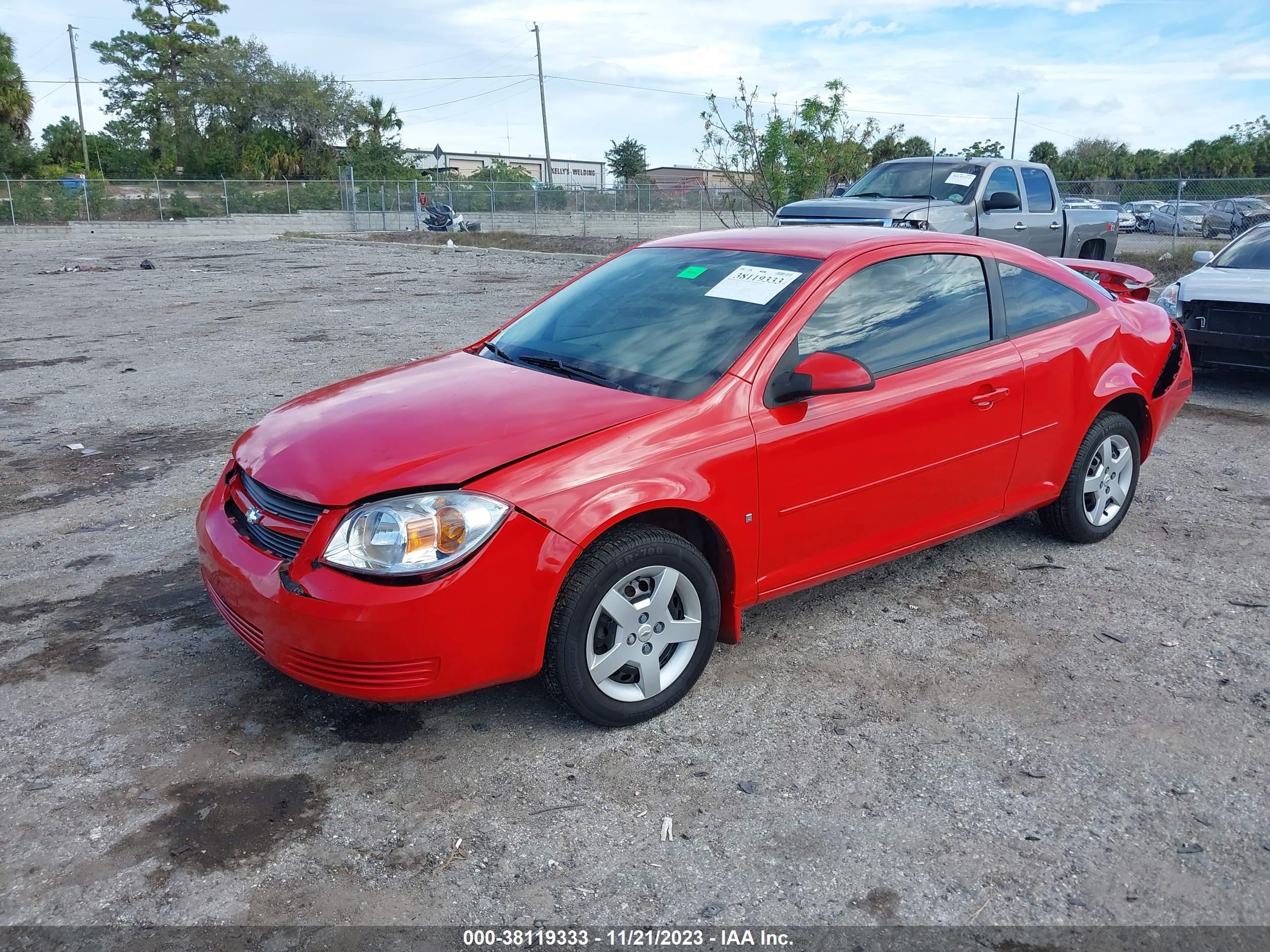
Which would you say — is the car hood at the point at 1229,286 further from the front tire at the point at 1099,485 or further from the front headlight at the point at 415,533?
the front headlight at the point at 415,533

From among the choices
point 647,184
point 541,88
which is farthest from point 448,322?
point 541,88

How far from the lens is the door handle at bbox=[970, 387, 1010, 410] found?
14.3 feet

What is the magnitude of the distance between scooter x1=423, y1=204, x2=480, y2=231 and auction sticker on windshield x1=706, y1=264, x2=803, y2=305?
36134 mm

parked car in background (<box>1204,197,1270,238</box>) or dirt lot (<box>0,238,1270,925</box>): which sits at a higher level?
parked car in background (<box>1204,197,1270,238</box>)

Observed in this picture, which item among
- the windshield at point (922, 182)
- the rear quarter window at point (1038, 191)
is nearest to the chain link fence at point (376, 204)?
the rear quarter window at point (1038, 191)

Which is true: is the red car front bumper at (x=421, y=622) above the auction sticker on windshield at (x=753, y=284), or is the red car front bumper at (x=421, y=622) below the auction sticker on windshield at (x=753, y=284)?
below

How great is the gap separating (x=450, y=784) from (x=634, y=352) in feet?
5.69

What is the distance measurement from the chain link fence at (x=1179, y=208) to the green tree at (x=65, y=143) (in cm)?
5589

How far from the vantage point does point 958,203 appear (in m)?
12.5

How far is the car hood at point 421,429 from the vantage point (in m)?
3.26

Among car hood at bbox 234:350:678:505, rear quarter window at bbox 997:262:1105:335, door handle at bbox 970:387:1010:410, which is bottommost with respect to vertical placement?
door handle at bbox 970:387:1010:410

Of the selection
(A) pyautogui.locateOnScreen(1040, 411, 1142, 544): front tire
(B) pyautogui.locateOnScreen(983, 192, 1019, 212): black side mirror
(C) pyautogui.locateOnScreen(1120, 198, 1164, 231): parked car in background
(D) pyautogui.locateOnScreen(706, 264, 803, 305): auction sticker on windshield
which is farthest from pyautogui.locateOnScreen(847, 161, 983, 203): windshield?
(C) pyautogui.locateOnScreen(1120, 198, 1164, 231): parked car in background

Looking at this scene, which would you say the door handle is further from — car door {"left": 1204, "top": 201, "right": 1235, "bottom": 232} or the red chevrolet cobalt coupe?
car door {"left": 1204, "top": 201, "right": 1235, "bottom": 232}

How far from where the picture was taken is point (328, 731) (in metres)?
3.53
